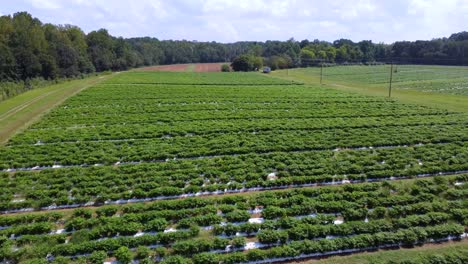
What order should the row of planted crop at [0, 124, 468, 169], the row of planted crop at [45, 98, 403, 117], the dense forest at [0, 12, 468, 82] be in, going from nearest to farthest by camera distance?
the row of planted crop at [0, 124, 468, 169] → the row of planted crop at [45, 98, 403, 117] → the dense forest at [0, 12, 468, 82]

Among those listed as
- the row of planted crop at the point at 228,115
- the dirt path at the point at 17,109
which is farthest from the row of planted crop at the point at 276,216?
the dirt path at the point at 17,109

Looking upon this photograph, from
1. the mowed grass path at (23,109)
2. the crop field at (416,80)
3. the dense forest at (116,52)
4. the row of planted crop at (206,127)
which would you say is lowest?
the crop field at (416,80)

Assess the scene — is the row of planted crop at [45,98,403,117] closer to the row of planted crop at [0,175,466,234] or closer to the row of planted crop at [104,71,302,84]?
the row of planted crop at [0,175,466,234]

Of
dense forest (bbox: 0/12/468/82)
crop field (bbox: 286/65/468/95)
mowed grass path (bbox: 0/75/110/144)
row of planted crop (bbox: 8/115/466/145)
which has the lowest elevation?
crop field (bbox: 286/65/468/95)

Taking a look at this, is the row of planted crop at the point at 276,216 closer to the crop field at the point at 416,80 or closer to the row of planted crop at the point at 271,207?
the row of planted crop at the point at 271,207

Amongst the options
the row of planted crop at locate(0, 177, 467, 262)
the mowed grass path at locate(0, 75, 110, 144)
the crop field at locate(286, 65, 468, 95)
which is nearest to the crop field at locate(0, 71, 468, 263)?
the row of planted crop at locate(0, 177, 467, 262)

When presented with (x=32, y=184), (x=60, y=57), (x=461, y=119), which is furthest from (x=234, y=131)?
(x=60, y=57)

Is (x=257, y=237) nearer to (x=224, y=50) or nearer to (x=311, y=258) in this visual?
(x=311, y=258)
